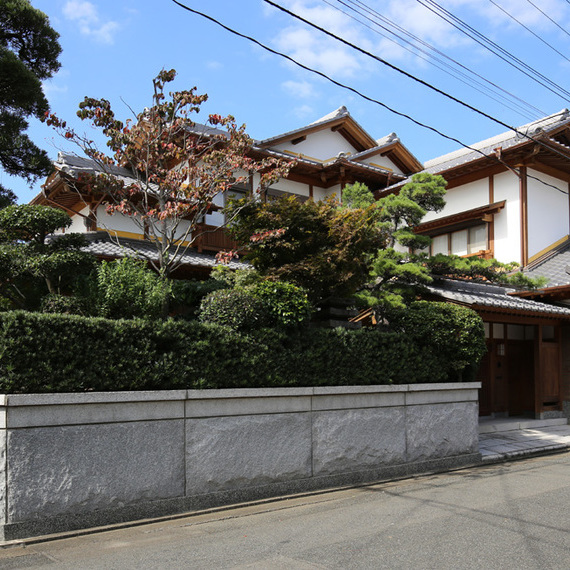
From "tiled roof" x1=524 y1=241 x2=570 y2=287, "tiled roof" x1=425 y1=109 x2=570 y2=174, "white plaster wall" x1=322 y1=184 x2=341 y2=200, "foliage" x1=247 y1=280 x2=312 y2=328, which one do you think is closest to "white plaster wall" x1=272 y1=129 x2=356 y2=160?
"white plaster wall" x1=322 y1=184 x2=341 y2=200

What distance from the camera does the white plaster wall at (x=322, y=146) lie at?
21567mm

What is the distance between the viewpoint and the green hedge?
258 inches

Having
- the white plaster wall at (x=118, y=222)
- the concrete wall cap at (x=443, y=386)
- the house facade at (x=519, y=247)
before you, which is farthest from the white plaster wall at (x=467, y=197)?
the white plaster wall at (x=118, y=222)

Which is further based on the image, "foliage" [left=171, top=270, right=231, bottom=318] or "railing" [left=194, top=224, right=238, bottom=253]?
"railing" [left=194, top=224, right=238, bottom=253]

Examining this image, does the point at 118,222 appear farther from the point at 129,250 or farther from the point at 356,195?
the point at 356,195

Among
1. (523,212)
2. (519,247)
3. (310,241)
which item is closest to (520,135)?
(523,212)

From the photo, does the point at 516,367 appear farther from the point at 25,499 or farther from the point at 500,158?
the point at 25,499

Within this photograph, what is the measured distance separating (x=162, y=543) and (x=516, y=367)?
14054 millimetres

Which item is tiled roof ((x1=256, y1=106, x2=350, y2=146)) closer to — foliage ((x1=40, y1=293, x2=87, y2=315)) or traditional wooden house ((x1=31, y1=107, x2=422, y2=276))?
traditional wooden house ((x1=31, y1=107, x2=422, y2=276))

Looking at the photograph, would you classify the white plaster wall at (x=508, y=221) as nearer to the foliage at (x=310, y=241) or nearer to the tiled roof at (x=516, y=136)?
the tiled roof at (x=516, y=136)

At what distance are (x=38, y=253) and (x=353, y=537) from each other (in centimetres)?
601

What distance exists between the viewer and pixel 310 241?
411 inches

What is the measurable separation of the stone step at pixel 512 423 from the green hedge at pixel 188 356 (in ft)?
15.9

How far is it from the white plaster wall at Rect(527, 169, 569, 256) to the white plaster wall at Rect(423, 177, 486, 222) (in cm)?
125
